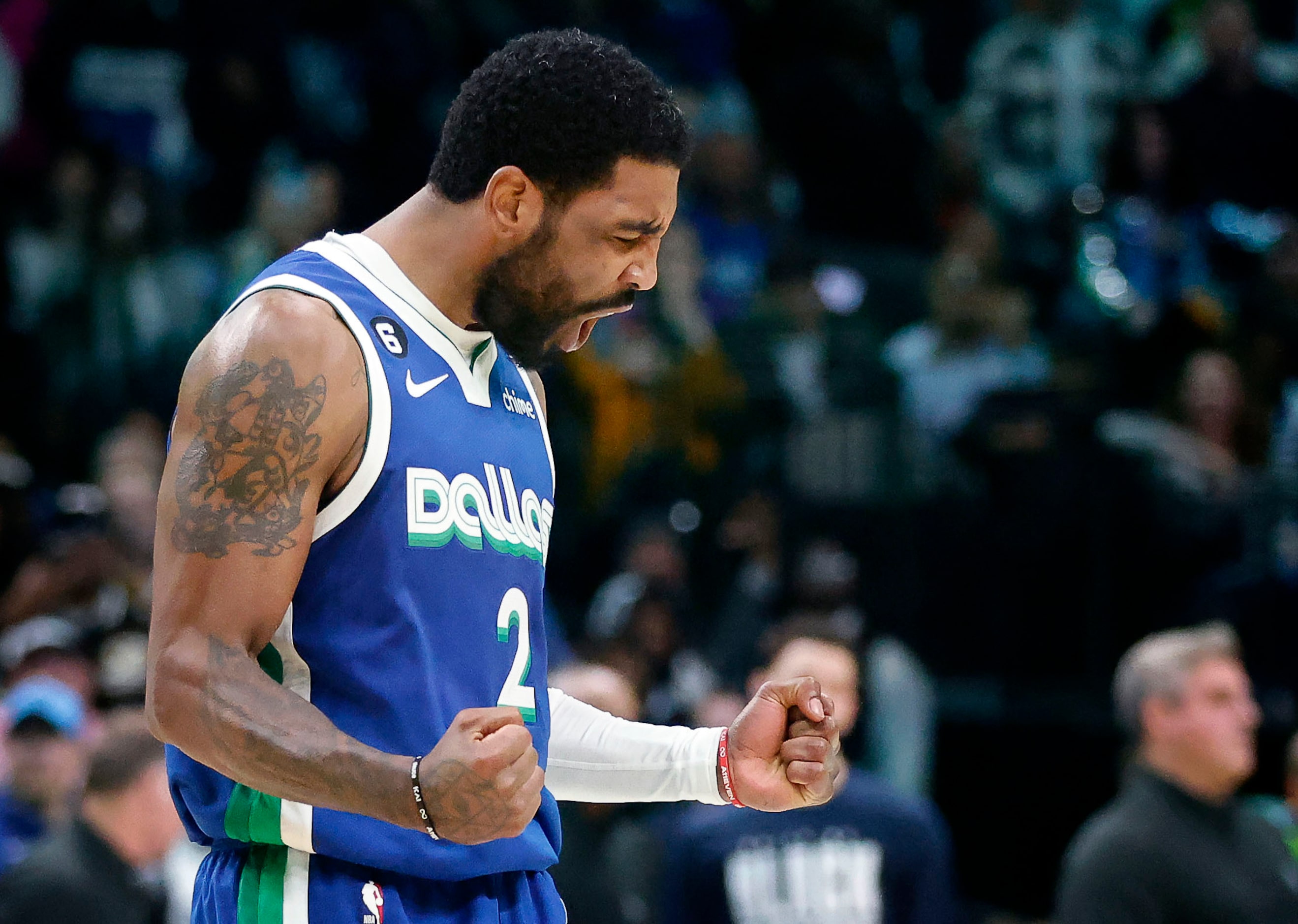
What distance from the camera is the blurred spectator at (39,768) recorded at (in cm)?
612

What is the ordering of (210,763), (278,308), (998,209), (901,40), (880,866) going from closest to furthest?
(210,763) < (278,308) < (880,866) < (998,209) < (901,40)

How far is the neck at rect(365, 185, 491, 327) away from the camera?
267 centimetres

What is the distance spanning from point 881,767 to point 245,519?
5835 mm

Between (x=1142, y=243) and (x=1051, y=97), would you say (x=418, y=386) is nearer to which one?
(x=1142, y=243)

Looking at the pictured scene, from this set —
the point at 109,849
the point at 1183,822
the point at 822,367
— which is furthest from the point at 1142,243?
the point at 109,849

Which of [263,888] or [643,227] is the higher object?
[643,227]

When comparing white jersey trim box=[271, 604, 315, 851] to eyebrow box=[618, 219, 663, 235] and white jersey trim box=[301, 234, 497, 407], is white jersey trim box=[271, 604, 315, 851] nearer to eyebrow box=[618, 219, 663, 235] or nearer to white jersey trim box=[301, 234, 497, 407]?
white jersey trim box=[301, 234, 497, 407]

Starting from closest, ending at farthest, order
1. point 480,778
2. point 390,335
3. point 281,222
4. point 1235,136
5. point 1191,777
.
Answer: point 480,778, point 390,335, point 1191,777, point 1235,136, point 281,222

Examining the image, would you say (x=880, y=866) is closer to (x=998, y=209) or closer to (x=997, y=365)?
(x=997, y=365)

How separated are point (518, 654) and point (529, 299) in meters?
0.57

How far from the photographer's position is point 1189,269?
30.5ft

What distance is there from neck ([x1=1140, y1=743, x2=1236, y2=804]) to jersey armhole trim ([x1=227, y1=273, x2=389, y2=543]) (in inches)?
145

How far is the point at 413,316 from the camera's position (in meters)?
2.63

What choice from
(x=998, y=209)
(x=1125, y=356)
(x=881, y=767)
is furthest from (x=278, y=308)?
(x=998, y=209)
